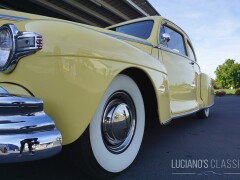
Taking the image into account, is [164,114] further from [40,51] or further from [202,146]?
[40,51]

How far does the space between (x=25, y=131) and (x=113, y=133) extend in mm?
737

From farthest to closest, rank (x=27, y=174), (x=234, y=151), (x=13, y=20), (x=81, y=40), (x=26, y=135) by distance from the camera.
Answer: (x=234, y=151) → (x=27, y=174) → (x=13, y=20) → (x=81, y=40) → (x=26, y=135)

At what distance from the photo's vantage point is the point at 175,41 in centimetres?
392

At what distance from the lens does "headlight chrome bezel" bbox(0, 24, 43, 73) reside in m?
1.48

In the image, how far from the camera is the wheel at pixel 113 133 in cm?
161

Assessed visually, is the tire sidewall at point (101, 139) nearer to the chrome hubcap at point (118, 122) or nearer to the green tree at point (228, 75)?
the chrome hubcap at point (118, 122)

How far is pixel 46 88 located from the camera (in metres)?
1.48

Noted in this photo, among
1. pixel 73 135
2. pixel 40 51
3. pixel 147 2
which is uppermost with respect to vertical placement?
pixel 147 2

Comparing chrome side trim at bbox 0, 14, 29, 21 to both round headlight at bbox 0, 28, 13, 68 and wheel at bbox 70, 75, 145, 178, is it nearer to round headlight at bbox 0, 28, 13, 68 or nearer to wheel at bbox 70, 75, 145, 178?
round headlight at bbox 0, 28, 13, 68


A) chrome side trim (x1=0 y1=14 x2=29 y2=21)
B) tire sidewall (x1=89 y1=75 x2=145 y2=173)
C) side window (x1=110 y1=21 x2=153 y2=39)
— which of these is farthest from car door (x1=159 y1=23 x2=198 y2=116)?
chrome side trim (x1=0 y1=14 x2=29 y2=21)

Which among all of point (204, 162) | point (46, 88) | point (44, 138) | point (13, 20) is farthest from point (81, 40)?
point (204, 162)

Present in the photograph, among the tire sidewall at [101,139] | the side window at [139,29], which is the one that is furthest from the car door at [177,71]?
the tire sidewall at [101,139]

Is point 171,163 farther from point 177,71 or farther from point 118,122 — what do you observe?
point 177,71

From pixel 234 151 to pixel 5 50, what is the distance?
91.4 inches
